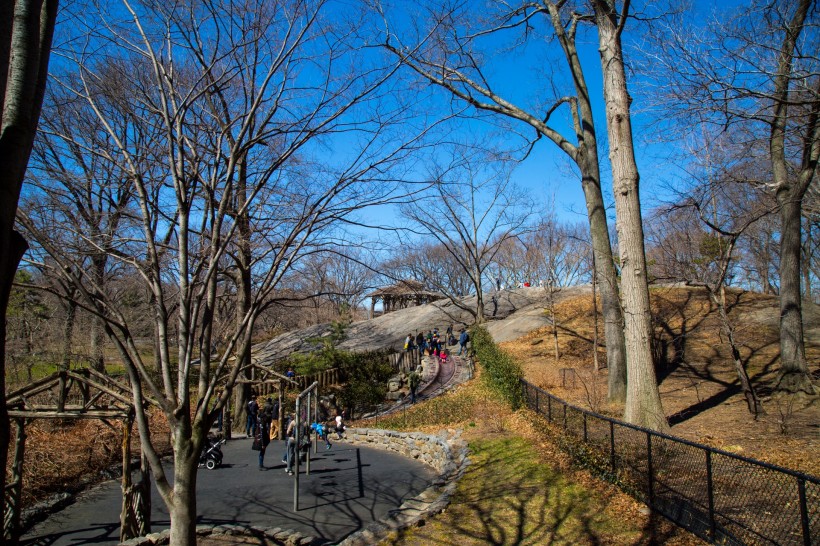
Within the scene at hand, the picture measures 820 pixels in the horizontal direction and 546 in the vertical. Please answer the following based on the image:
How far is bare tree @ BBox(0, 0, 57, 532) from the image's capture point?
79.0 inches

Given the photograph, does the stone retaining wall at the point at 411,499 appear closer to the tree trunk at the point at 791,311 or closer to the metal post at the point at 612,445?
the metal post at the point at 612,445

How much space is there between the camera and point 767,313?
70.7ft

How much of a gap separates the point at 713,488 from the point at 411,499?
5.22 metres

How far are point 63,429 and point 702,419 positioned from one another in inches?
677

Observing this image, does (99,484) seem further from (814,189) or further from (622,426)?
(814,189)

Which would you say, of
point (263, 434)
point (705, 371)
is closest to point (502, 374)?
point (263, 434)

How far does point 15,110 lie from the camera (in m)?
2.31

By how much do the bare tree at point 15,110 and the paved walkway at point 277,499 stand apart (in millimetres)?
7224

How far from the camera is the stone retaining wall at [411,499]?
7.33 meters

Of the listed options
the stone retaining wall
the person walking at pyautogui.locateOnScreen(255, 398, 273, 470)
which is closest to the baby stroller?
the person walking at pyautogui.locateOnScreen(255, 398, 273, 470)

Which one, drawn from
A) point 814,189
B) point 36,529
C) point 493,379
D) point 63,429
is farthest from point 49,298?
point 814,189

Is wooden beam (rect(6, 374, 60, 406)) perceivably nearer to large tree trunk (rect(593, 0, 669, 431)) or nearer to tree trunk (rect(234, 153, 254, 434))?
tree trunk (rect(234, 153, 254, 434))

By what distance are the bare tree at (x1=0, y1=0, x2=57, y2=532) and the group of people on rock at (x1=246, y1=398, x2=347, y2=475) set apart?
8380 mm

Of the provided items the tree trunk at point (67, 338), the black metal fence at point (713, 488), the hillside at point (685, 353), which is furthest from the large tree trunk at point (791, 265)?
the tree trunk at point (67, 338)
